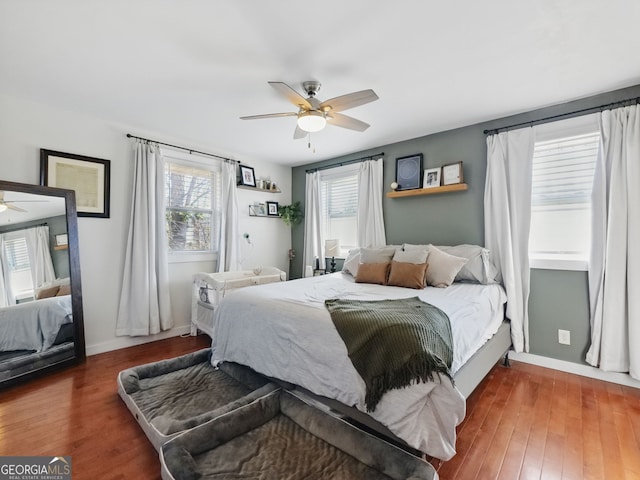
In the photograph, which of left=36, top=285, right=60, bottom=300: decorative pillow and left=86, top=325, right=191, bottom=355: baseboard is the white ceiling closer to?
left=36, top=285, right=60, bottom=300: decorative pillow

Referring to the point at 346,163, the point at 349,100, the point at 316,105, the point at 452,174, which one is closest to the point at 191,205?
the point at 346,163

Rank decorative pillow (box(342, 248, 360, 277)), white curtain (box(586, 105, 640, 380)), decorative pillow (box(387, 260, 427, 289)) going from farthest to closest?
decorative pillow (box(342, 248, 360, 277))
decorative pillow (box(387, 260, 427, 289))
white curtain (box(586, 105, 640, 380))

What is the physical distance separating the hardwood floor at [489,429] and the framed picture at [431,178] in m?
2.06

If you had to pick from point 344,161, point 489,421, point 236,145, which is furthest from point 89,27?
point 489,421

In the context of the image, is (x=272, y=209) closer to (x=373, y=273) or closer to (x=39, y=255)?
(x=373, y=273)

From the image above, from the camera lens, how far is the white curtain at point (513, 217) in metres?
2.73

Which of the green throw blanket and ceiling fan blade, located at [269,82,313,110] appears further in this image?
ceiling fan blade, located at [269,82,313,110]

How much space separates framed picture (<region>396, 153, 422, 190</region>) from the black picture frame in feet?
6.75

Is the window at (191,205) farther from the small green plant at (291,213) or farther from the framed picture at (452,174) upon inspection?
the framed picture at (452,174)

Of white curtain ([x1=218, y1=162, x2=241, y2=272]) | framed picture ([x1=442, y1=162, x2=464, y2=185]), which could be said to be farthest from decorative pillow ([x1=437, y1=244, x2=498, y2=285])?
white curtain ([x1=218, y1=162, x2=241, y2=272])

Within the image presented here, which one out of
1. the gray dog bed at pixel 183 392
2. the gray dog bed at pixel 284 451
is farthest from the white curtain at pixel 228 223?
the gray dog bed at pixel 284 451

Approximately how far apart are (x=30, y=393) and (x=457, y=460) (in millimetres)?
3091

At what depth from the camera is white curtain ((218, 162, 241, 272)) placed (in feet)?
12.8

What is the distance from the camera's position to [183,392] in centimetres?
209
